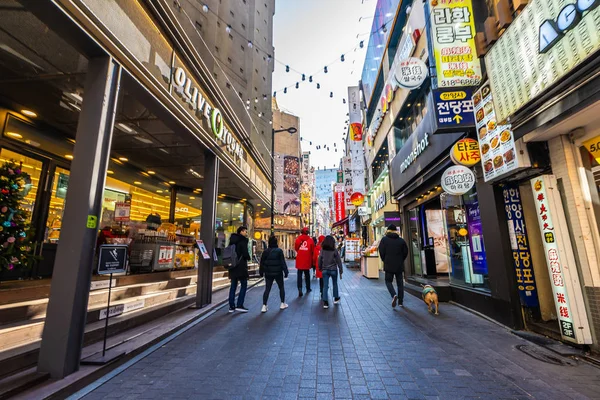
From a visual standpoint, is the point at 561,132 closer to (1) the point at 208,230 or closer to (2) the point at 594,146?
(2) the point at 594,146

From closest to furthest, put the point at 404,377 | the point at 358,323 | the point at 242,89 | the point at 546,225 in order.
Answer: the point at 404,377 < the point at 546,225 < the point at 358,323 < the point at 242,89

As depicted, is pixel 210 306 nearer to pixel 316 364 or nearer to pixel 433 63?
pixel 316 364

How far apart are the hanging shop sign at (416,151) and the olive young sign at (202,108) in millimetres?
6509

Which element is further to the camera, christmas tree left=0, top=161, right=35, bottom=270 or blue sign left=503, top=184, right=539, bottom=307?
blue sign left=503, top=184, right=539, bottom=307

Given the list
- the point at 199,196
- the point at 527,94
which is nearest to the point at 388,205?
the point at 199,196

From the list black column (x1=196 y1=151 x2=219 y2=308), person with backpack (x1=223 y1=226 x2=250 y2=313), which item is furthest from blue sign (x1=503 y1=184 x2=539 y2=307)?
black column (x1=196 y1=151 x2=219 y2=308)

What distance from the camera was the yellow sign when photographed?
4.10 m

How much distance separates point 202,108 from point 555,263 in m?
8.08

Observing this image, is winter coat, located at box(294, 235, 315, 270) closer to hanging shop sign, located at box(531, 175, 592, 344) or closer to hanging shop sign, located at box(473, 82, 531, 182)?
hanging shop sign, located at box(473, 82, 531, 182)

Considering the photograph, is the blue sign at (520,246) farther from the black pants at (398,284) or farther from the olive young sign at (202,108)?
the olive young sign at (202,108)

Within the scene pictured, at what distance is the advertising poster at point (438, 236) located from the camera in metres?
10.8

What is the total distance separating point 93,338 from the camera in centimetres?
422

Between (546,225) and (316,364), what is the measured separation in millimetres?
4539

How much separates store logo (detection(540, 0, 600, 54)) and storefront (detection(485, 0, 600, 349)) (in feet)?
0.04
